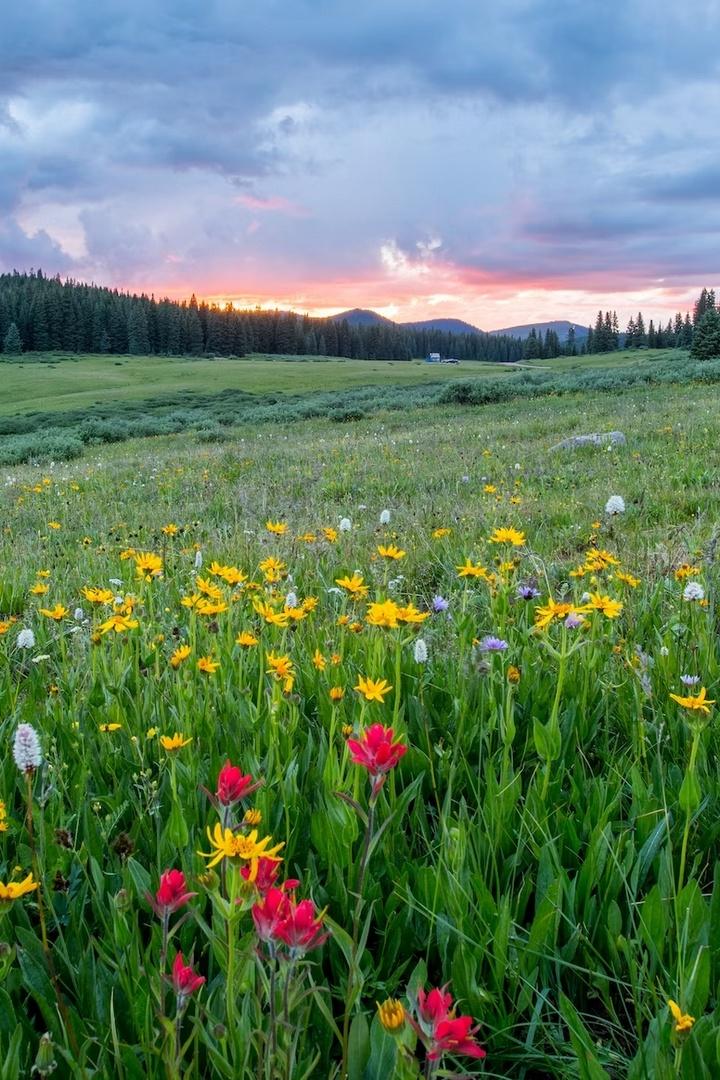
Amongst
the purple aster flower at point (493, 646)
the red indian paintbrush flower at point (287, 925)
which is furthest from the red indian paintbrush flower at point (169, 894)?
the purple aster flower at point (493, 646)

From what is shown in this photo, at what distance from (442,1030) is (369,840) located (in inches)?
14.3

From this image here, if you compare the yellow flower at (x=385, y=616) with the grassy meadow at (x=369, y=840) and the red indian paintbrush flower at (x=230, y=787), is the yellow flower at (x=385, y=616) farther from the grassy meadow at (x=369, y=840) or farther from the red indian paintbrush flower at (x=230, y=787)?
the red indian paintbrush flower at (x=230, y=787)

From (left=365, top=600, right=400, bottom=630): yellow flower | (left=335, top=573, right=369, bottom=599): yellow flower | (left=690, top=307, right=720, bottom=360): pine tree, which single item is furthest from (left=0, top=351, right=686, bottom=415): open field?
(left=365, top=600, right=400, bottom=630): yellow flower

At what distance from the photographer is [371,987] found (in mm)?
1381

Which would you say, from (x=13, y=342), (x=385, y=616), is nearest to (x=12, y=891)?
(x=385, y=616)

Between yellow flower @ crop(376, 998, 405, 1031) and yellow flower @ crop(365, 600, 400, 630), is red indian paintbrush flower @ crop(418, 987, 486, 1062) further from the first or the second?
yellow flower @ crop(365, 600, 400, 630)

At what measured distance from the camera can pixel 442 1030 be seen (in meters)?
0.73

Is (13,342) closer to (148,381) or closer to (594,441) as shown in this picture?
(148,381)

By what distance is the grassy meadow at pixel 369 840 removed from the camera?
109 centimetres

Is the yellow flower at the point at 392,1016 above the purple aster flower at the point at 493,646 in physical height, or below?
above

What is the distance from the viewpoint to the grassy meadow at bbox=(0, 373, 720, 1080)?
109cm

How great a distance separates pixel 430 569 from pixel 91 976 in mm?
3714

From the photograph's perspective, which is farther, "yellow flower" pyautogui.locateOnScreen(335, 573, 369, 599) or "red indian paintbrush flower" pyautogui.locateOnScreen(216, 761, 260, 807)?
"yellow flower" pyautogui.locateOnScreen(335, 573, 369, 599)

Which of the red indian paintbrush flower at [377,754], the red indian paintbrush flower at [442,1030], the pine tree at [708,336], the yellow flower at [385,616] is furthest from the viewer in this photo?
the pine tree at [708,336]
